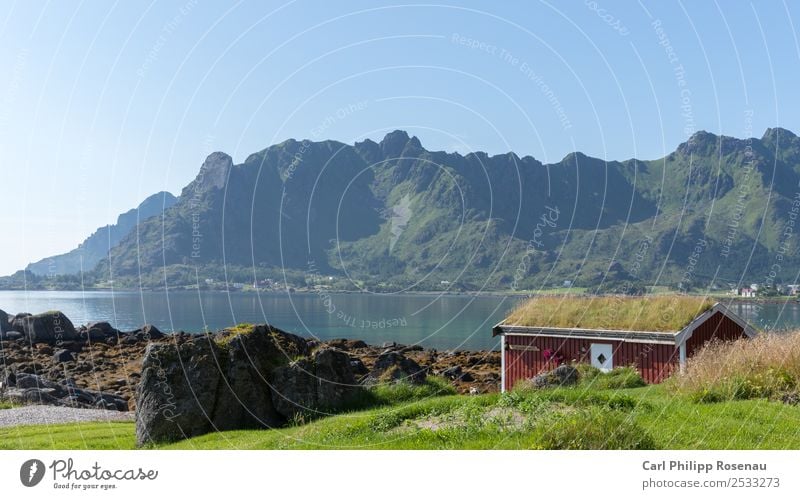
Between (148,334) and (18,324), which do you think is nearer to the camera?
(18,324)

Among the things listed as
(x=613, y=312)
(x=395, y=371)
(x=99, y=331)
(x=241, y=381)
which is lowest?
(x=99, y=331)

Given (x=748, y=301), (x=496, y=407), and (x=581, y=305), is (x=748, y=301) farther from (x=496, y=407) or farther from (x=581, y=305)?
(x=496, y=407)

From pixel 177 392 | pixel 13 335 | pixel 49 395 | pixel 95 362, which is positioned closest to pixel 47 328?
pixel 13 335

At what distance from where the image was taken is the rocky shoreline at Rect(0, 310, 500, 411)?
32281 mm

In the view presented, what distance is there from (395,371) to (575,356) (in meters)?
8.61

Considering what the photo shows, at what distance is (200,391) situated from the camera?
1848cm

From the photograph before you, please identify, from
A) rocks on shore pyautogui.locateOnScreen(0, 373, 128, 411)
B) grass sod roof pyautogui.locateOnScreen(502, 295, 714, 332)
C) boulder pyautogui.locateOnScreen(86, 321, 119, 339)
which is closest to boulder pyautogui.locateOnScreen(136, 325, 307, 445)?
grass sod roof pyautogui.locateOnScreen(502, 295, 714, 332)

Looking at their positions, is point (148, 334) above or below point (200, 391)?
below

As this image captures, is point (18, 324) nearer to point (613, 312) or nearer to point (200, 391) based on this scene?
point (200, 391)

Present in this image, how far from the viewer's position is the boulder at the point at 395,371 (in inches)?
896

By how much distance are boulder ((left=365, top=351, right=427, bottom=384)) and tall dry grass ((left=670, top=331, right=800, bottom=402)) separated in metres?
8.32

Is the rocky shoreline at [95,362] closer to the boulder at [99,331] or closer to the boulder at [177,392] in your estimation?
the boulder at [99,331]

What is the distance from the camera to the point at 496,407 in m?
15.5

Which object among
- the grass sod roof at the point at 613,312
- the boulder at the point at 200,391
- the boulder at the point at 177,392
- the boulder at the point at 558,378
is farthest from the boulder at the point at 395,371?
the grass sod roof at the point at 613,312
